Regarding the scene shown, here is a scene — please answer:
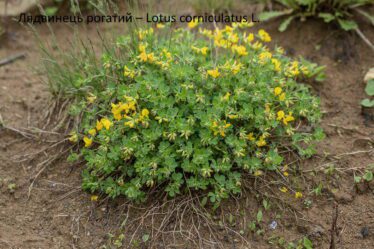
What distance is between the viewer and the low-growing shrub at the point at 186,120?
2770 millimetres

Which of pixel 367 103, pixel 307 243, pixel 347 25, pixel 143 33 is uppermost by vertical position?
pixel 143 33

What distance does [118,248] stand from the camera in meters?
2.83

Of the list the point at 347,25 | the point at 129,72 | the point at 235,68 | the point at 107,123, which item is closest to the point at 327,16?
the point at 347,25

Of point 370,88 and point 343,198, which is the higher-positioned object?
point 370,88

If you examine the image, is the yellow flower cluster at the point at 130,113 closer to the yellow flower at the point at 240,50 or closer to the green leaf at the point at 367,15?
the yellow flower at the point at 240,50

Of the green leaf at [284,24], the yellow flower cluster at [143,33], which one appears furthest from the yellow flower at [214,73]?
the green leaf at [284,24]

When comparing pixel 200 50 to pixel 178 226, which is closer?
pixel 178 226

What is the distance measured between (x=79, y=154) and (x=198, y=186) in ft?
3.07

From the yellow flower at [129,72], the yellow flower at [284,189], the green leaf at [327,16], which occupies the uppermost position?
the yellow flower at [129,72]

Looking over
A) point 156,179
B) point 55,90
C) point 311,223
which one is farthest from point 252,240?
point 55,90

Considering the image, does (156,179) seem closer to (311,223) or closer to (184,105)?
(184,105)

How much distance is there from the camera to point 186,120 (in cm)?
286

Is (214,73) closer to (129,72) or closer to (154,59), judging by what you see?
(154,59)

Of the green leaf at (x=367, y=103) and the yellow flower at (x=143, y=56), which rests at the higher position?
the yellow flower at (x=143, y=56)
